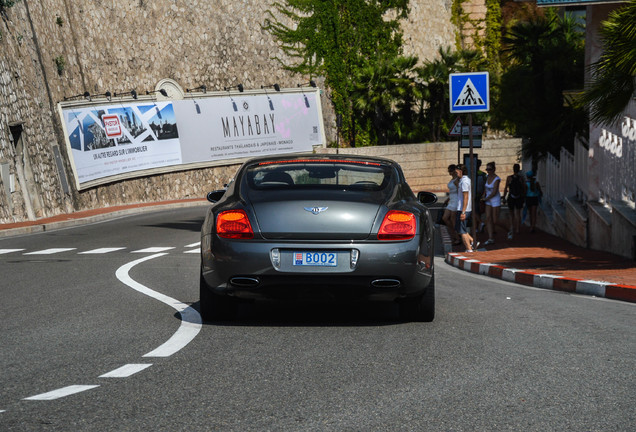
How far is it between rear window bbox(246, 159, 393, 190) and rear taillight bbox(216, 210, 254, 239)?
405 mm

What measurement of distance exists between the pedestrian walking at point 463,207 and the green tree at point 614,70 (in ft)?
14.2

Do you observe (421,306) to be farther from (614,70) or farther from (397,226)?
(614,70)

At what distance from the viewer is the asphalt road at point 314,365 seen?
4871 millimetres

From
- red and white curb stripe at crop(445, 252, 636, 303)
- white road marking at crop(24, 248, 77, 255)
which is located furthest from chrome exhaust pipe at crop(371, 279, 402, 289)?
white road marking at crop(24, 248, 77, 255)

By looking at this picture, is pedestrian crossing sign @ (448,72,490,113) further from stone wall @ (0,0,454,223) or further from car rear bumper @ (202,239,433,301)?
stone wall @ (0,0,454,223)

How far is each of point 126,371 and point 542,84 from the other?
1000 inches

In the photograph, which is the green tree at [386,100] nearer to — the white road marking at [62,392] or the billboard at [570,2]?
the billboard at [570,2]

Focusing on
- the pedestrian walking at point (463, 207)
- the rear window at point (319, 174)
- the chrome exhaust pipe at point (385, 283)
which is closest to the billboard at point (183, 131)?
the pedestrian walking at point (463, 207)

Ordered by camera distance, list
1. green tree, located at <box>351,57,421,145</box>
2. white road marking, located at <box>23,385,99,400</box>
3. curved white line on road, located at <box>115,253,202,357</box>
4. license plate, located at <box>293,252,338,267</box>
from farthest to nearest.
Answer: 1. green tree, located at <box>351,57,421,145</box>
2. license plate, located at <box>293,252,338,267</box>
3. curved white line on road, located at <box>115,253,202,357</box>
4. white road marking, located at <box>23,385,99,400</box>

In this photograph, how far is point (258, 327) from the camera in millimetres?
7914

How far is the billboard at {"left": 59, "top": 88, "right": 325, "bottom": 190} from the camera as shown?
36344 millimetres

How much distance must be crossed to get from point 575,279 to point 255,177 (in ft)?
16.8

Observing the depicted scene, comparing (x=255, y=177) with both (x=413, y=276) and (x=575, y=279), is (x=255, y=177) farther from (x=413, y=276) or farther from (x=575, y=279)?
(x=575, y=279)

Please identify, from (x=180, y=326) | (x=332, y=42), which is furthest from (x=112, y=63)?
(x=180, y=326)
